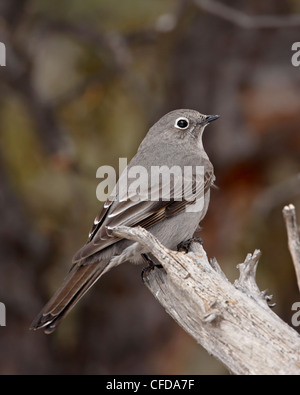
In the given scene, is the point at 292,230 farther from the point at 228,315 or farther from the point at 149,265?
the point at 149,265

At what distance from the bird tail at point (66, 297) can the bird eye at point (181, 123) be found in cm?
191

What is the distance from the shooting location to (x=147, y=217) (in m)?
5.95

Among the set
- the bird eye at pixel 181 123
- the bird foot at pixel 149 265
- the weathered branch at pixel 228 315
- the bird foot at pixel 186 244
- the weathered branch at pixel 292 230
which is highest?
the bird eye at pixel 181 123

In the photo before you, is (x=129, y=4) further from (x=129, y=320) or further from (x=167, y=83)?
(x=129, y=320)

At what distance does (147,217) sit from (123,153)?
415 centimetres

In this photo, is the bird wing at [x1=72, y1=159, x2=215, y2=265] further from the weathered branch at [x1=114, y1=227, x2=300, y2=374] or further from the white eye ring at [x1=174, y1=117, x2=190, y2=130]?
the white eye ring at [x1=174, y1=117, x2=190, y2=130]

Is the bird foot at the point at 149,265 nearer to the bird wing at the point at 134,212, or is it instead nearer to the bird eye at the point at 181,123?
the bird wing at the point at 134,212

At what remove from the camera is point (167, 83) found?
1000cm

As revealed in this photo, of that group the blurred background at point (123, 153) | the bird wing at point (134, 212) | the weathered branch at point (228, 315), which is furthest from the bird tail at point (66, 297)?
the blurred background at point (123, 153)

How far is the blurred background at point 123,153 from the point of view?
9242mm

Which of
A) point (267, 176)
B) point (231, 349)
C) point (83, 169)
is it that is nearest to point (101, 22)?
point (83, 169)

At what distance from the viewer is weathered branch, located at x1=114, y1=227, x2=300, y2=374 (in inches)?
175

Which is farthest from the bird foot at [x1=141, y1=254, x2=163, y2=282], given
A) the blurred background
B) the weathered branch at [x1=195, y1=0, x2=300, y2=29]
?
the weathered branch at [x1=195, y1=0, x2=300, y2=29]

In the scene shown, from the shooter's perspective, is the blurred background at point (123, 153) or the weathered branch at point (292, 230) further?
the blurred background at point (123, 153)
